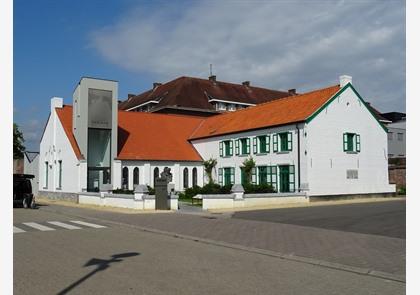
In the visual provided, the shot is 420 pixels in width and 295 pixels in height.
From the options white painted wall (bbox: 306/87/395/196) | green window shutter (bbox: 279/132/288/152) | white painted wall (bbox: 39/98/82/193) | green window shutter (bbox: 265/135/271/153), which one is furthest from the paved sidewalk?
white painted wall (bbox: 39/98/82/193)

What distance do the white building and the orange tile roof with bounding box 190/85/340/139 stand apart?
0.44ft

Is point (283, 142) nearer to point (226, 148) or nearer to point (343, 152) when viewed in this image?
point (343, 152)

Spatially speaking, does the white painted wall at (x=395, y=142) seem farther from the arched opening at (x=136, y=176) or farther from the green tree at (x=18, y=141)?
the green tree at (x=18, y=141)

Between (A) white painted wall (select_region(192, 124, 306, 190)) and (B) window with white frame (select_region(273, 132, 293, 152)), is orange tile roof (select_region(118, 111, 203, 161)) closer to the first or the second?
(A) white painted wall (select_region(192, 124, 306, 190))

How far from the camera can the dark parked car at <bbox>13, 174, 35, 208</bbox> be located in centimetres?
2884

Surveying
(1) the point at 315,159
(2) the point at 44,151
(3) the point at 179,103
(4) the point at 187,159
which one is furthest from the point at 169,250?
(3) the point at 179,103

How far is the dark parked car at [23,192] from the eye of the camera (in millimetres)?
28844

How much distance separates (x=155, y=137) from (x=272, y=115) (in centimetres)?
1189

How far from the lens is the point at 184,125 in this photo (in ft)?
154

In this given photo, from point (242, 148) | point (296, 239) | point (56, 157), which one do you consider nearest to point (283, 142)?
point (242, 148)

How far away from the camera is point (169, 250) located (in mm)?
11656

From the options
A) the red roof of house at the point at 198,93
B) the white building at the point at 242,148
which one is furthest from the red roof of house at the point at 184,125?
the red roof of house at the point at 198,93
